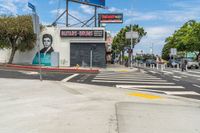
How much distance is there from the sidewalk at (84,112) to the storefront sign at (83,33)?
29.2m

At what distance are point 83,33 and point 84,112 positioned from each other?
3412cm

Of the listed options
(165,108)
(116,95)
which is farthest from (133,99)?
(165,108)

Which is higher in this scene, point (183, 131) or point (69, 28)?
point (69, 28)

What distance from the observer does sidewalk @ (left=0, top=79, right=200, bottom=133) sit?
8.38m

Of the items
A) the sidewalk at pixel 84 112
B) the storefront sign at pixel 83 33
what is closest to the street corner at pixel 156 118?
the sidewalk at pixel 84 112

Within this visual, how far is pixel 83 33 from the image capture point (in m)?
43.9

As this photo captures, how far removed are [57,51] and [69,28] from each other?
2.88m

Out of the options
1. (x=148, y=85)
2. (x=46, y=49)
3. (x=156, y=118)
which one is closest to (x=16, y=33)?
(x=46, y=49)

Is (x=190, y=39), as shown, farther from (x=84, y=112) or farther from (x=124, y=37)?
(x=84, y=112)

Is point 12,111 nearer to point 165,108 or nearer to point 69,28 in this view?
point 165,108

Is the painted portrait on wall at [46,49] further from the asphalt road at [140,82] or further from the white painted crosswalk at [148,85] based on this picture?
the white painted crosswalk at [148,85]

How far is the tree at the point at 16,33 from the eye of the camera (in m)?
39.5

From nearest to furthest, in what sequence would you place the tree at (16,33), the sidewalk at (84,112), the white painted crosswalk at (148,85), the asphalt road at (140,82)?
the sidewalk at (84,112)
the white painted crosswalk at (148,85)
the asphalt road at (140,82)
the tree at (16,33)

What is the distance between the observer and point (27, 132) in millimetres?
7887
